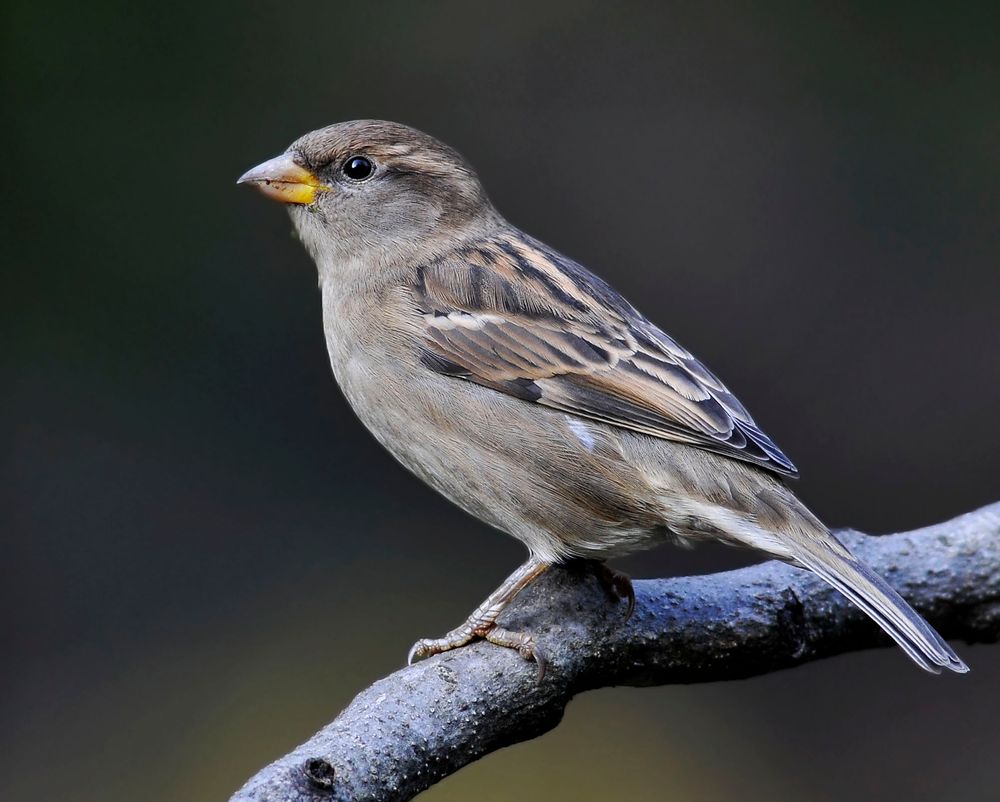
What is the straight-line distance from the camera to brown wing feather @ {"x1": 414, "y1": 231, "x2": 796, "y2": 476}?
3.54 meters

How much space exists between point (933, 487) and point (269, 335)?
3129 millimetres

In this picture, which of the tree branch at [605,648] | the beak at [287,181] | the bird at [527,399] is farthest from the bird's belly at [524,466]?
the beak at [287,181]

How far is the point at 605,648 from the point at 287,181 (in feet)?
5.58

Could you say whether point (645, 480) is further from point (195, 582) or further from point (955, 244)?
point (955, 244)


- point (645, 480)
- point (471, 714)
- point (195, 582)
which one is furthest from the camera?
point (195, 582)

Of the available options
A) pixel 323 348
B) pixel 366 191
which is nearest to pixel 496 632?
pixel 366 191

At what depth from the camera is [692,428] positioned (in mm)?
3508

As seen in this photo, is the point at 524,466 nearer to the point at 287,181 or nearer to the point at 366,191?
the point at 366,191

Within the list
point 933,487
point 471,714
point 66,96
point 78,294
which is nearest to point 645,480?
point 471,714

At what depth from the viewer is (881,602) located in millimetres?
3102

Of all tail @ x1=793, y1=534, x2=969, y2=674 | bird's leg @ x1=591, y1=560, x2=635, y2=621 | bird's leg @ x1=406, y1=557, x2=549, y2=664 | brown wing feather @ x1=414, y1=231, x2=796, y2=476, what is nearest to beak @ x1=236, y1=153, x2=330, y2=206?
brown wing feather @ x1=414, y1=231, x2=796, y2=476

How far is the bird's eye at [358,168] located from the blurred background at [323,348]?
234 centimetres

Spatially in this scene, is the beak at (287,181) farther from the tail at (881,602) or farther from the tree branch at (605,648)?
the tail at (881,602)

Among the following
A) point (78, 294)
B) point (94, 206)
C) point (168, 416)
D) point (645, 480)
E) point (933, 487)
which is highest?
point (94, 206)
